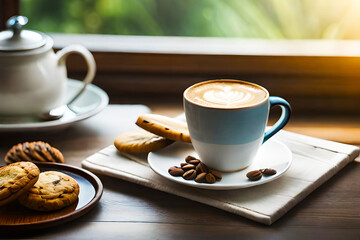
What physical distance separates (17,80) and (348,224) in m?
0.59

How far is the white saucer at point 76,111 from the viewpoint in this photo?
0.84m

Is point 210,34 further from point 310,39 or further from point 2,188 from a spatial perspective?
point 2,188

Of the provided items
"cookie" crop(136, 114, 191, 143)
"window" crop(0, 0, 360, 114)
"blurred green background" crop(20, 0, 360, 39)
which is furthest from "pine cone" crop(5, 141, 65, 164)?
"blurred green background" crop(20, 0, 360, 39)

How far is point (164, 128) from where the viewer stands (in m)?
0.77

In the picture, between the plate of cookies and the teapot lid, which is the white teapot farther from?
the plate of cookies

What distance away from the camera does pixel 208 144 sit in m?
0.70

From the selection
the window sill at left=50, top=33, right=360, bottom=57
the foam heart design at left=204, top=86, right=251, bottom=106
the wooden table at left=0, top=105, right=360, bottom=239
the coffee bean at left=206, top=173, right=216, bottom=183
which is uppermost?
the foam heart design at left=204, top=86, right=251, bottom=106

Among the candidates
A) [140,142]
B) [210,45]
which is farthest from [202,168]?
[210,45]

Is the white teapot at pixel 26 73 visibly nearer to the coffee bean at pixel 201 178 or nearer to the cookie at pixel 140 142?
the cookie at pixel 140 142

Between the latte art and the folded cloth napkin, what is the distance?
122mm

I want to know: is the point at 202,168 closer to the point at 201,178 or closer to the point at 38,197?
the point at 201,178

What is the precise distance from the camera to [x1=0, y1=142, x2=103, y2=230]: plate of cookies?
23.7 inches

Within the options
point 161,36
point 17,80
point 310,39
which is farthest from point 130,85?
point 310,39

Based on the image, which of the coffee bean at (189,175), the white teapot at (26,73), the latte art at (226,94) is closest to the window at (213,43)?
the white teapot at (26,73)
